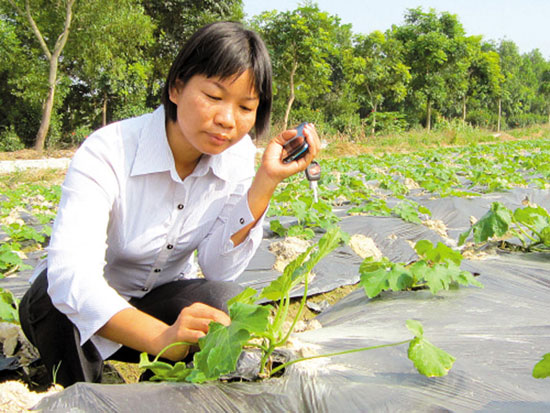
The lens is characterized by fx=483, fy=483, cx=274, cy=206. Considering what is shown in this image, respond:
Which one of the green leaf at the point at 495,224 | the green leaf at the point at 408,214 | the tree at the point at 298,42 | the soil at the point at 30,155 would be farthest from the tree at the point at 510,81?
the green leaf at the point at 495,224

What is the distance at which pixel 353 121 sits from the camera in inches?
887

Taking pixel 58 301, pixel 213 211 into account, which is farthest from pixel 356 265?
pixel 58 301

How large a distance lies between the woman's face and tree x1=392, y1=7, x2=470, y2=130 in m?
21.9

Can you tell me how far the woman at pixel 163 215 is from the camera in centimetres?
117

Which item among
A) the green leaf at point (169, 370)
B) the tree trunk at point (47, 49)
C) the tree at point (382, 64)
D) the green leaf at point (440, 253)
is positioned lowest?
the green leaf at point (169, 370)

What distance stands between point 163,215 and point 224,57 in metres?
0.52

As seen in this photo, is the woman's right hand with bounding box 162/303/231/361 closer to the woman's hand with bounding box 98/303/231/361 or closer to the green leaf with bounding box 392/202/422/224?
the woman's hand with bounding box 98/303/231/361

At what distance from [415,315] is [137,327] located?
0.94m

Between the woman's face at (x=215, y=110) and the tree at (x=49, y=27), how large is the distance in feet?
41.6

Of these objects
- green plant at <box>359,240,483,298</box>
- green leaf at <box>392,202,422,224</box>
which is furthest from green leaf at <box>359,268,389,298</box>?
green leaf at <box>392,202,422,224</box>

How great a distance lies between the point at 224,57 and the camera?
1.35 m

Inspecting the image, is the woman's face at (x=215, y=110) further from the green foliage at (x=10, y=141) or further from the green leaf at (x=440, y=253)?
the green foliage at (x=10, y=141)

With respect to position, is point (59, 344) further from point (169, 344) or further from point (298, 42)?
point (298, 42)

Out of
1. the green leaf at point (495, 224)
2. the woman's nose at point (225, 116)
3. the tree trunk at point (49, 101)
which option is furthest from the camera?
the tree trunk at point (49, 101)
